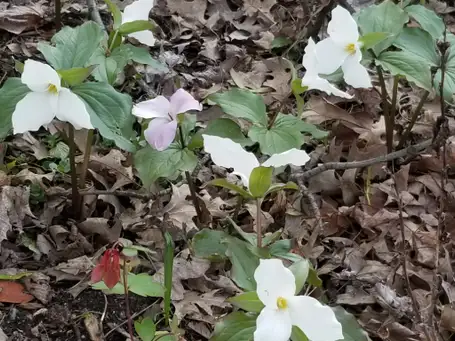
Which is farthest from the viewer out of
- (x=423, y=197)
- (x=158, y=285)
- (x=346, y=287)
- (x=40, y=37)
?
(x=40, y=37)

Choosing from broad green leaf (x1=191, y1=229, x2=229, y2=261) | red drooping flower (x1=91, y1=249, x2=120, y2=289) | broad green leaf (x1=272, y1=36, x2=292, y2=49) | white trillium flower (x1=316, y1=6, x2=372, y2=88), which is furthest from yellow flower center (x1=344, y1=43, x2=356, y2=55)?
broad green leaf (x1=272, y1=36, x2=292, y2=49)

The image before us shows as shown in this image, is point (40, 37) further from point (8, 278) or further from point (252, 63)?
point (8, 278)

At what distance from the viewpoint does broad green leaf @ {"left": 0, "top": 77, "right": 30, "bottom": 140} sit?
1.47 metres

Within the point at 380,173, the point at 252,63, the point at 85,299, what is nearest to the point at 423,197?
the point at 380,173

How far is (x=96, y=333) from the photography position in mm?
1563

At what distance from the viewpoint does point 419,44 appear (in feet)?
6.16

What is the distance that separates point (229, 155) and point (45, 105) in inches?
17.4

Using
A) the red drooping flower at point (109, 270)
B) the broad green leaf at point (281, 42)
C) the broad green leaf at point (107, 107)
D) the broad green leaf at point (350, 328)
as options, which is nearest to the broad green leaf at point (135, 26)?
the broad green leaf at point (107, 107)

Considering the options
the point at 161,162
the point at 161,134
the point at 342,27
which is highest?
the point at 342,27

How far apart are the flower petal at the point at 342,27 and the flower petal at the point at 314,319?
0.76 m

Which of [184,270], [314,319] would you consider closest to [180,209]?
[184,270]

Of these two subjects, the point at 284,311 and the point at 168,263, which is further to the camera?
the point at 168,263

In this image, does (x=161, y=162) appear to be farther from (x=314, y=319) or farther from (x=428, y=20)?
(x=428, y=20)

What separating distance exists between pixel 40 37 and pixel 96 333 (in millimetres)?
1442
